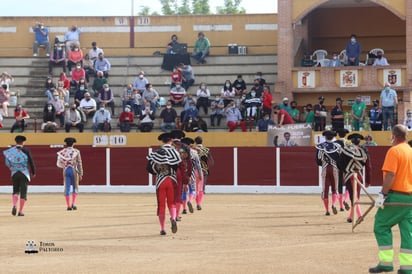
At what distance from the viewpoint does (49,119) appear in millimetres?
31594

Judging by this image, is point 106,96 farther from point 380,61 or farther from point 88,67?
point 380,61

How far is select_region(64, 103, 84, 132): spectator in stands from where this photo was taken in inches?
1221

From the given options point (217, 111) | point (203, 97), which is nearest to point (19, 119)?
point (203, 97)

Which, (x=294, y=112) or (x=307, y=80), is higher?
(x=307, y=80)

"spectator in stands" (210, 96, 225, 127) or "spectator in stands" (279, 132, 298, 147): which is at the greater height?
"spectator in stands" (210, 96, 225, 127)

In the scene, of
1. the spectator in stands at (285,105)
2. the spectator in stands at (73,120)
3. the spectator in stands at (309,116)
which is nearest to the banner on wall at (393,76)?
the spectator in stands at (309,116)

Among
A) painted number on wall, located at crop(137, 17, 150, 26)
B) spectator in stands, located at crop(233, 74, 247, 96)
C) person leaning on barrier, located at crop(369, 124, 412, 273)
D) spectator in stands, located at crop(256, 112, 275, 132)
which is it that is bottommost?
person leaning on barrier, located at crop(369, 124, 412, 273)

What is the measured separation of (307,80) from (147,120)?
5928 mm

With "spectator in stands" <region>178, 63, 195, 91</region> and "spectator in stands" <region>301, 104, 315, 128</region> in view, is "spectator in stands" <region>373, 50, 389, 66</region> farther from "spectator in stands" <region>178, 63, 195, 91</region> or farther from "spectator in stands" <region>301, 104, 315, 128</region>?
"spectator in stands" <region>178, 63, 195, 91</region>

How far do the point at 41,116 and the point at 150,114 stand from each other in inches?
173

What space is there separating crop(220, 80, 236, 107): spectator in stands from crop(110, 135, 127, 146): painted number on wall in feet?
11.7

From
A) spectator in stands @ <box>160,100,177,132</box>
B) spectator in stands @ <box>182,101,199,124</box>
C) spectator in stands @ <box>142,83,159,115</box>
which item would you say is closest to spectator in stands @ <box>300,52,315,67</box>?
spectator in stands @ <box>182,101,199,124</box>

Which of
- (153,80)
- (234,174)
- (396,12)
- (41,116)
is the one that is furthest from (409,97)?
(41,116)

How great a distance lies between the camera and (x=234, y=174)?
2914cm
